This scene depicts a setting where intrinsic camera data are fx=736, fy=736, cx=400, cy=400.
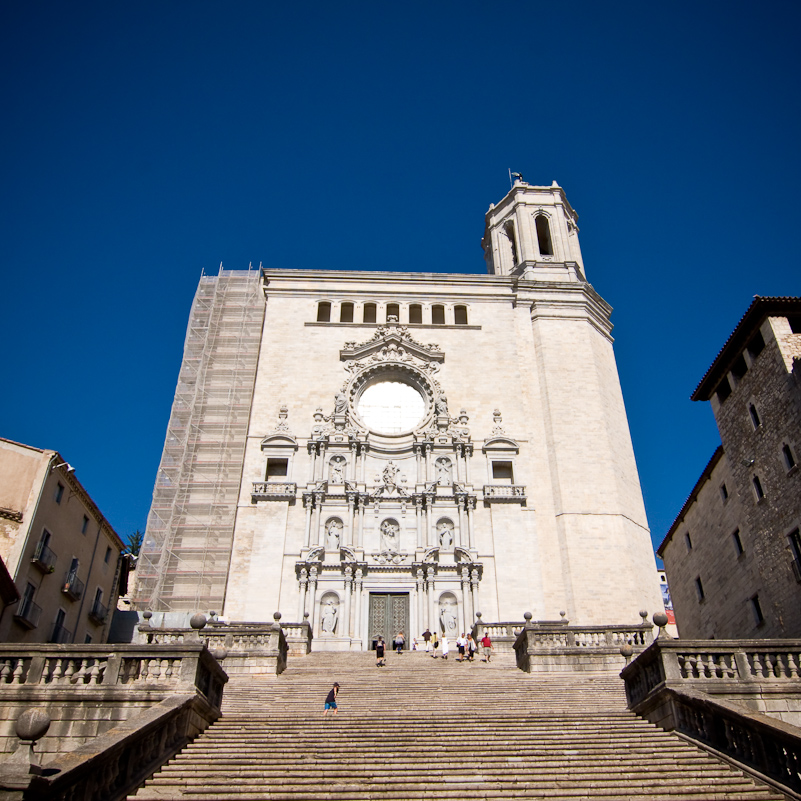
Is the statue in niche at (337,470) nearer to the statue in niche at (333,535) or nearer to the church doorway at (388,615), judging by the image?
the statue in niche at (333,535)

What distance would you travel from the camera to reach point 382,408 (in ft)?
98.7

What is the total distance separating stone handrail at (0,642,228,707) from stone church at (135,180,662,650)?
12793mm

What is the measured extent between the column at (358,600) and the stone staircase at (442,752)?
393 inches

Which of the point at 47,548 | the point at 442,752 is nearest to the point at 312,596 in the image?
the point at 47,548

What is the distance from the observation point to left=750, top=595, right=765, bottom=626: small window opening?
22.5 metres

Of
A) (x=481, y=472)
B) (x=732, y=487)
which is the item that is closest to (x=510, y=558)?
(x=481, y=472)

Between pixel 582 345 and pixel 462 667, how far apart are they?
59.7 feet

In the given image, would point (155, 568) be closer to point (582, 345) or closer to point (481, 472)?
point (481, 472)

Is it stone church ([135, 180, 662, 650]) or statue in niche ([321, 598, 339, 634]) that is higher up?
stone church ([135, 180, 662, 650])

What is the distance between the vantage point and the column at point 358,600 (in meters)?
24.1

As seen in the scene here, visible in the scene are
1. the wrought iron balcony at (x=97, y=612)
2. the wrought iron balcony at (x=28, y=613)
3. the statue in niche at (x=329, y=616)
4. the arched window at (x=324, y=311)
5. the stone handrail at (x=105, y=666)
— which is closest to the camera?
the stone handrail at (x=105, y=666)

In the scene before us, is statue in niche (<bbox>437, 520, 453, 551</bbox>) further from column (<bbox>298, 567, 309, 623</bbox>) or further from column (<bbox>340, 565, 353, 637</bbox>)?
column (<bbox>298, 567, 309, 623</bbox>)

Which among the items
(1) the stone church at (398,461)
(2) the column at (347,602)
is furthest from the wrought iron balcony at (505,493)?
(2) the column at (347,602)

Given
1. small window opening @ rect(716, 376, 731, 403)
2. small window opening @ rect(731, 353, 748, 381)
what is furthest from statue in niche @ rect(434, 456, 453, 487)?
small window opening @ rect(731, 353, 748, 381)
